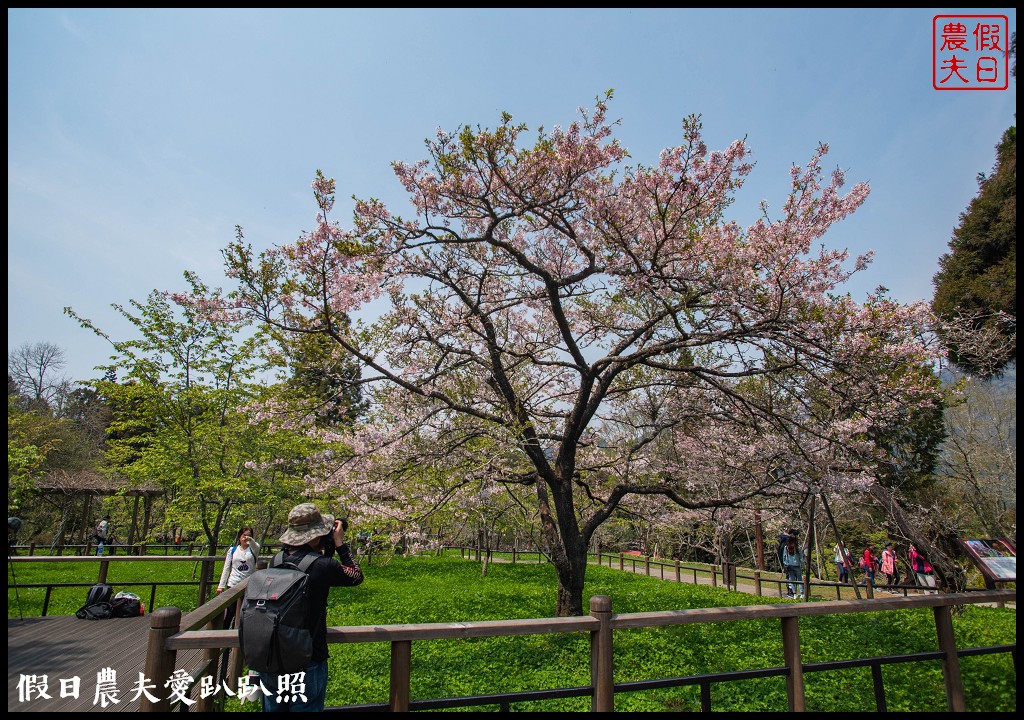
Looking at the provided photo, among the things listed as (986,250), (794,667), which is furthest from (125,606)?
(986,250)

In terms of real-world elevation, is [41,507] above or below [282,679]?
below

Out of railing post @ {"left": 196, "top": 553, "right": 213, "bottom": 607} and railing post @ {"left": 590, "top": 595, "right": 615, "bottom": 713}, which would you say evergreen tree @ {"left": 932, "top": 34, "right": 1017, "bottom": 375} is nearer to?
railing post @ {"left": 590, "top": 595, "right": 615, "bottom": 713}

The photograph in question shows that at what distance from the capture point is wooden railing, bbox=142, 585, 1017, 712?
2982 millimetres

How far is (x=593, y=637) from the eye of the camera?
11.7 ft

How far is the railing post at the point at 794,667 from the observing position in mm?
3832

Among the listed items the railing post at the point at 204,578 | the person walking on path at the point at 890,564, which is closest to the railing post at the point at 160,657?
the railing post at the point at 204,578

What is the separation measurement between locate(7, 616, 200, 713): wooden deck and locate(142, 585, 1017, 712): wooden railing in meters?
1.82

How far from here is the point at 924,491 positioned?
16.4 m

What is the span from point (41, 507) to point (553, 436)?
2855cm

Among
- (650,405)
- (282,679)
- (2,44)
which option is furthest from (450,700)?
(650,405)

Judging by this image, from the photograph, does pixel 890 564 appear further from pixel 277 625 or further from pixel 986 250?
pixel 277 625

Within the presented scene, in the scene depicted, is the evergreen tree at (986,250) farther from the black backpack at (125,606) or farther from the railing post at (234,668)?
the black backpack at (125,606)

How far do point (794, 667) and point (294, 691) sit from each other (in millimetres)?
3418

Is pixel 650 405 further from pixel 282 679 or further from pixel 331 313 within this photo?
pixel 282 679
